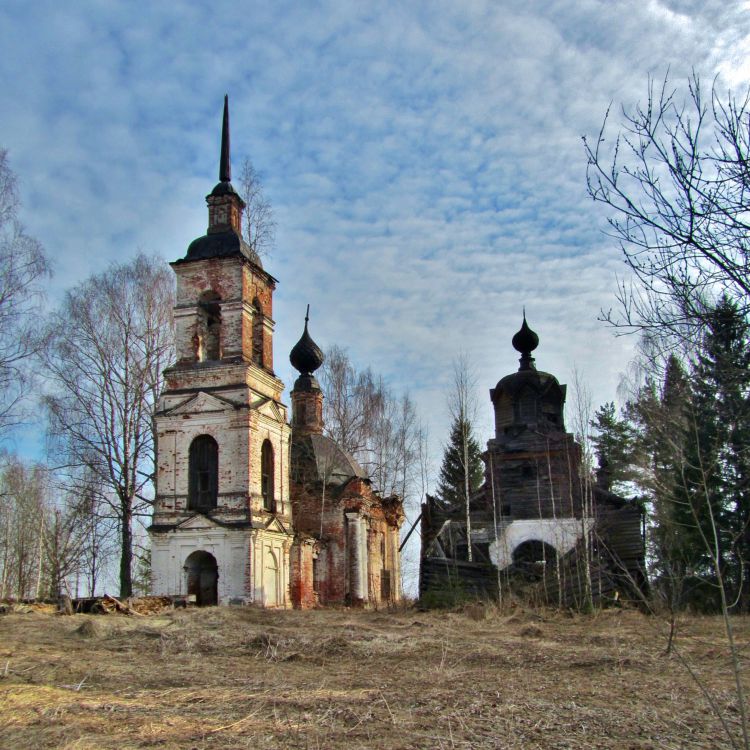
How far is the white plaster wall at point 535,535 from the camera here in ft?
89.9

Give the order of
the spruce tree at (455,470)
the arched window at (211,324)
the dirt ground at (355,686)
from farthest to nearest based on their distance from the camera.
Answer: the spruce tree at (455,470), the arched window at (211,324), the dirt ground at (355,686)

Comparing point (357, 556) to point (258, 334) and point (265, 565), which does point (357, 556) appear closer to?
point (265, 565)

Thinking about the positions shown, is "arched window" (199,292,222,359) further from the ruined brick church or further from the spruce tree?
the spruce tree

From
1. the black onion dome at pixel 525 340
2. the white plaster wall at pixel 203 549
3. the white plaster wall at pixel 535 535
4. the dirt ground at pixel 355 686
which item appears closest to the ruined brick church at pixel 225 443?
the white plaster wall at pixel 203 549

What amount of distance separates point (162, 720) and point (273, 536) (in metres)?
16.8

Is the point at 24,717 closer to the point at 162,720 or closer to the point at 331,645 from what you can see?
the point at 162,720

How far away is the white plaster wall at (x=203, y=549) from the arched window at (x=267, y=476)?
7.17 feet

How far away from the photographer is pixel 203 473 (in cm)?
2328

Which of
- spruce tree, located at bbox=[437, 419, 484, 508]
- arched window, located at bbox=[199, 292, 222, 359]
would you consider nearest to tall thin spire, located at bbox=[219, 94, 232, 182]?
arched window, located at bbox=[199, 292, 222, 359]

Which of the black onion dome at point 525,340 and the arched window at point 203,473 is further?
the black onion dome at point 525,340

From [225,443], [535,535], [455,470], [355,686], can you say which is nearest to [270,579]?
[225,443]

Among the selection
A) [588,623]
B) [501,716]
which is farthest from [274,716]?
[588,623]

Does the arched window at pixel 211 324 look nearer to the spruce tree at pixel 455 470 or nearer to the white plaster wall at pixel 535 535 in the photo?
the white plaster wall at pixel 535 535

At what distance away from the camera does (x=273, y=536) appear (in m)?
A: 23.2
